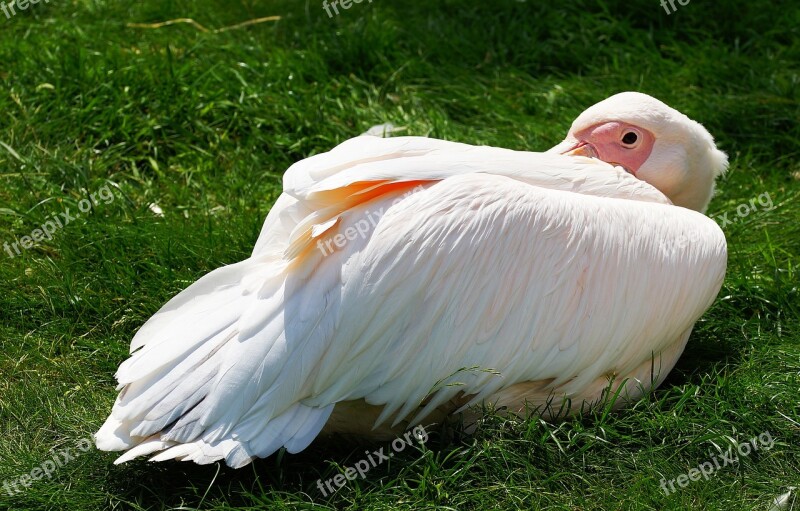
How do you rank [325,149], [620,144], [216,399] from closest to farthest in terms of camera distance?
[216,399] → [620,144] → [325,149]

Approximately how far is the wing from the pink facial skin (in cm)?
50

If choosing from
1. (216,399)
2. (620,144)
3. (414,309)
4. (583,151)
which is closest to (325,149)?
(583,151)

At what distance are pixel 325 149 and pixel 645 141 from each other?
75.3 inches

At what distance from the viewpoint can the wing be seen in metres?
3.52

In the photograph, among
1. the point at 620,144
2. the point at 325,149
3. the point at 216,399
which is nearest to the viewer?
the point at 216,399

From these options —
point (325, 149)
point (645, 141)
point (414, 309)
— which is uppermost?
point (414, 309)

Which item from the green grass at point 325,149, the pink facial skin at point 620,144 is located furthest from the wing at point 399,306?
the pink facial skin at point 620,144

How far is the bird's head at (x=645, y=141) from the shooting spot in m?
4.37

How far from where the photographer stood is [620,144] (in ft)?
14.4

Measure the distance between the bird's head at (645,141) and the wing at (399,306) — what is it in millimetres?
514

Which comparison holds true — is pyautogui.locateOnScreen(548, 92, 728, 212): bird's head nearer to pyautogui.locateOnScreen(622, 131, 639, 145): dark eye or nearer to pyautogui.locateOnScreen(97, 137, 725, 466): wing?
pyautogui.locateOnScreen(622, 131, 639, 145): dark eye

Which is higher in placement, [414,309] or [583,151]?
[414,309]

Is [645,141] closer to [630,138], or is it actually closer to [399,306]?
[630,138]

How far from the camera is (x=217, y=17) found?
6.60 m
